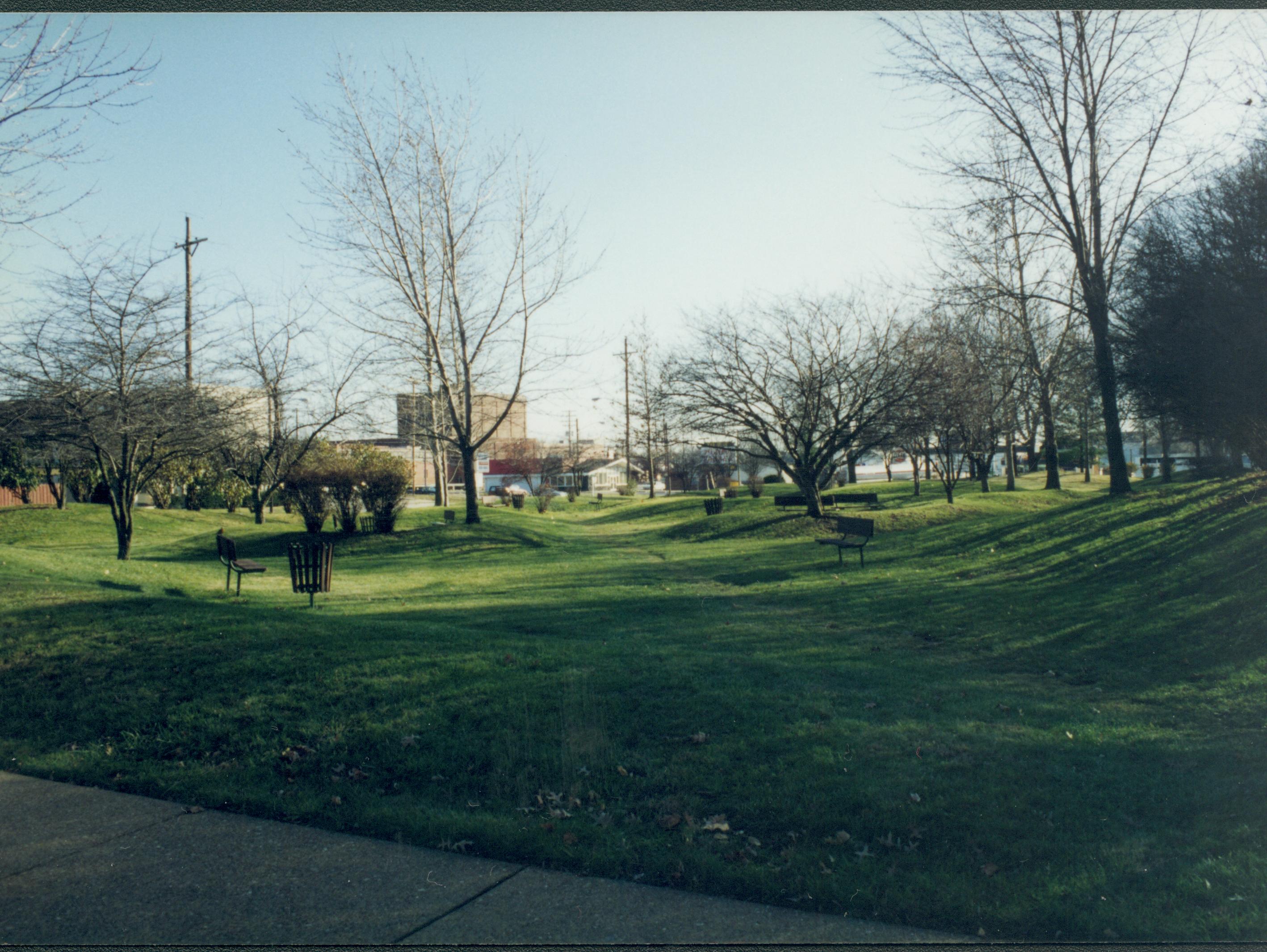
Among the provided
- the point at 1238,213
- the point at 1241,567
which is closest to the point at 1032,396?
the point at 1238,213

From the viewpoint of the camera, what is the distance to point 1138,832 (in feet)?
13.2

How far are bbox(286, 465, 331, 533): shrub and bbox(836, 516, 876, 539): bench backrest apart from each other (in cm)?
1509

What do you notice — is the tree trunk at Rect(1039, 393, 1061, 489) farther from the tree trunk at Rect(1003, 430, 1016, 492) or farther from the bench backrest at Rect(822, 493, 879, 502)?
the bench backrest at Rect(822, 493, 879, 502)

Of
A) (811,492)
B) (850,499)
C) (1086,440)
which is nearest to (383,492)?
(811,492)

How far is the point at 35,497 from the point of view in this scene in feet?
111

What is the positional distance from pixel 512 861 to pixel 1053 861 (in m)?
2.54

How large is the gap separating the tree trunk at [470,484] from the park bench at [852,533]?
1392 centimetres

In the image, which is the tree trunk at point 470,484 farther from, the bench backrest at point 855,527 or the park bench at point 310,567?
the park bench at point 310,567

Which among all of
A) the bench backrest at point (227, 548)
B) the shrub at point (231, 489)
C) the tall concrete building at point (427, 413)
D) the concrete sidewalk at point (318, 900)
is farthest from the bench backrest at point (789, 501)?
the concrete sidewalk at point (318, 900)

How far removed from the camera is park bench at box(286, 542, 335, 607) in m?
12.0

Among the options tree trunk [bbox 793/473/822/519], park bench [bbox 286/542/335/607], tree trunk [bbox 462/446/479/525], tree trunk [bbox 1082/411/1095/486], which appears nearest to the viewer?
park bench [bbox 286/542/335/607]

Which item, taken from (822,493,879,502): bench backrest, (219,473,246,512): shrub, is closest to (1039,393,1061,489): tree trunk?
(822,493,879,502): bench backrest

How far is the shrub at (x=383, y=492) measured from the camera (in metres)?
24.5

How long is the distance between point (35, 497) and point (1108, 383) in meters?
39.4
